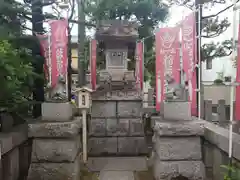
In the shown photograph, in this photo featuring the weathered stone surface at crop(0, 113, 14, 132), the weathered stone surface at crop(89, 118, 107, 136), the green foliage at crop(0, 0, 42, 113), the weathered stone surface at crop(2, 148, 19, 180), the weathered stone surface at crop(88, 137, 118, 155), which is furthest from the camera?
Result: the weathered stone surface at crop(89, 118, 107, 136)

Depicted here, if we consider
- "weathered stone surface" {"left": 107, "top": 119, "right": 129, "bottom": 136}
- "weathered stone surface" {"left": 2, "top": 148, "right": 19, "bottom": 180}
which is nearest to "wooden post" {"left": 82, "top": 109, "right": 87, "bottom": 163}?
"weathered stone surface" {"left": 2, "top": 148, "right": 19, "bottom": 180}

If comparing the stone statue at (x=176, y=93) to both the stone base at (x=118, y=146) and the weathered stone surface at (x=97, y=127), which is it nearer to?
the stone base at (x=118, y=146)

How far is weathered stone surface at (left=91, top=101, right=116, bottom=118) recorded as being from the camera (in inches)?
313

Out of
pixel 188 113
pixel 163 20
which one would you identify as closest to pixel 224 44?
pixel 163 20

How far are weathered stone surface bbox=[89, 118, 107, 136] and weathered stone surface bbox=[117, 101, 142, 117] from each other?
0.65 meters

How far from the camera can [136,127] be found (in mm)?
7867

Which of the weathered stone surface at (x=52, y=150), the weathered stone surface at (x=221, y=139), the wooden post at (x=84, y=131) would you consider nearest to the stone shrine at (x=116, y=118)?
the wooden post at (x=84, y=131)

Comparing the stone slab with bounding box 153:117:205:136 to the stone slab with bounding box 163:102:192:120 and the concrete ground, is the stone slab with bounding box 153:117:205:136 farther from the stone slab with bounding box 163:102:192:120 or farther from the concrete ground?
the concrete ground

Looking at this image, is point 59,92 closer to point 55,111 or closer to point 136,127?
point 55,111

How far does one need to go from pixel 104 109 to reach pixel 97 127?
2.13ft

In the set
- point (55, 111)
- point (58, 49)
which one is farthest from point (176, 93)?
point (58, 49)

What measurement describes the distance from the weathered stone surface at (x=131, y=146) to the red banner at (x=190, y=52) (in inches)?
110

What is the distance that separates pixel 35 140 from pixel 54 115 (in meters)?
0.63

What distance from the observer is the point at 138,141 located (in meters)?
7.75
